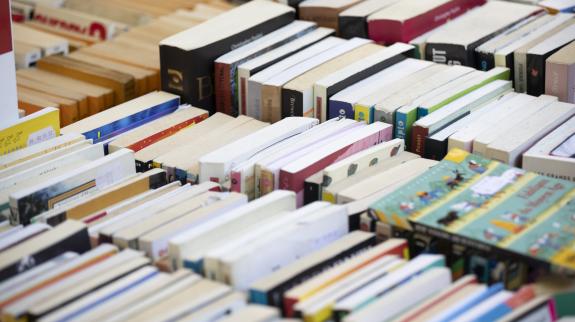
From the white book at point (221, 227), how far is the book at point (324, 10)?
1.51 metres

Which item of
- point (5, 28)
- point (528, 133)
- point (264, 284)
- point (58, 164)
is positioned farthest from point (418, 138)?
point (5, 28)

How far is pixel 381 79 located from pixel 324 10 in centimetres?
67

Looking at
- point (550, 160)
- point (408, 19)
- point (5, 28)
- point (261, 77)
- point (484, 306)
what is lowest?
point (484, 306)

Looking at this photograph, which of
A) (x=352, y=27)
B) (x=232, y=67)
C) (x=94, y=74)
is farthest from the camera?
(x=352, y=27)

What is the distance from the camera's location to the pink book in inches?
118

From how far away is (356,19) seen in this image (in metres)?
4.06

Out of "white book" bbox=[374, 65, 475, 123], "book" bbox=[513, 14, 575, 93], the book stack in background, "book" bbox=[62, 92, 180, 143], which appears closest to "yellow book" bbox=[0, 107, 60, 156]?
the book stack in background

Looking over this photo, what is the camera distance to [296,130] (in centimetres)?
333

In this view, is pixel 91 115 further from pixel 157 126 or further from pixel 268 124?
pixel 268 124

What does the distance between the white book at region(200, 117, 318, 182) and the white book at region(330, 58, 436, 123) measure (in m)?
0.19

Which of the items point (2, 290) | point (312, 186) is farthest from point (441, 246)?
point (2, 290)

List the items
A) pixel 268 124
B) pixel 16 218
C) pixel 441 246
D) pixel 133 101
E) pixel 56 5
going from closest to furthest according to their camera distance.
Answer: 1. pixel 441 246
2. pixel 16 218
3. pixel 268 124
4. pixel 133 101
5. pixel 56 5

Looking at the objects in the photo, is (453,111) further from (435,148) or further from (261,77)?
(261,77)

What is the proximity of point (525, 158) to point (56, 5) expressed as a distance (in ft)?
9.46
